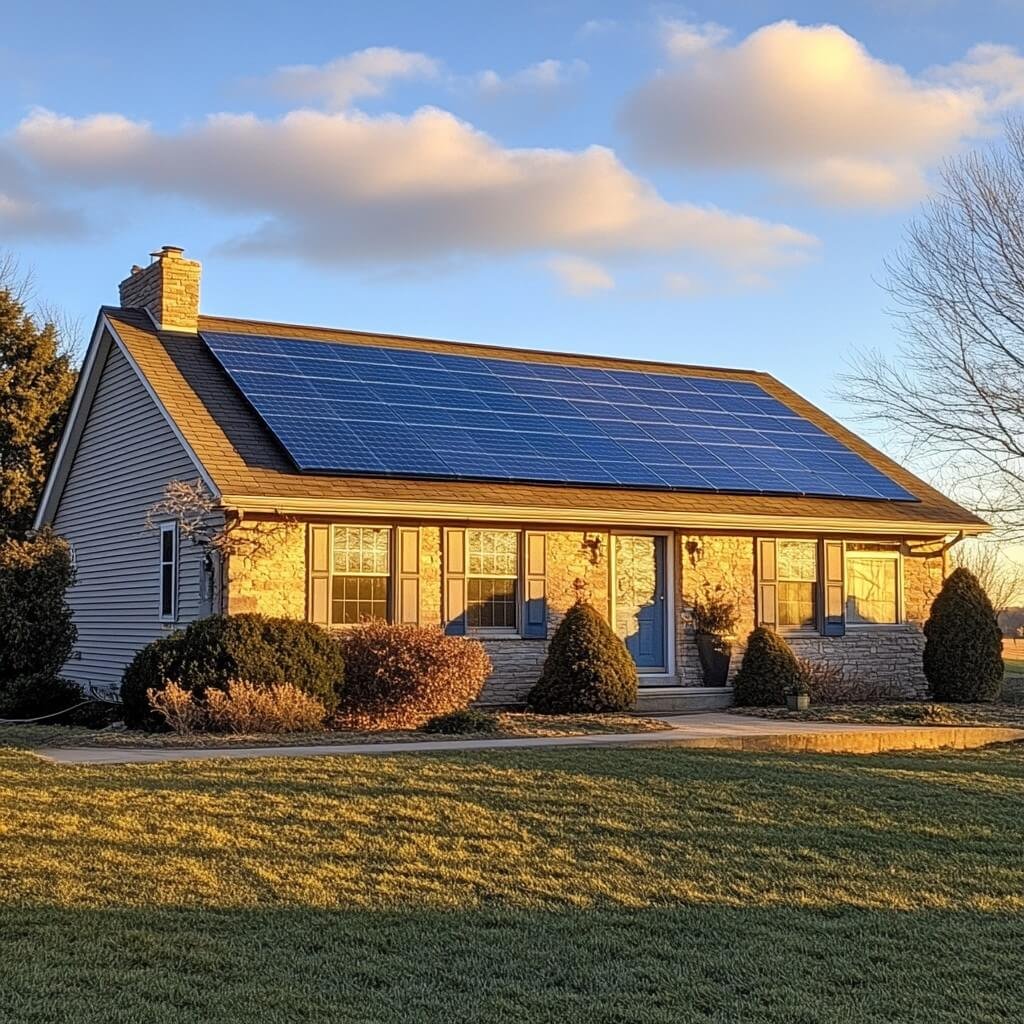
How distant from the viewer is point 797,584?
62.2 ft

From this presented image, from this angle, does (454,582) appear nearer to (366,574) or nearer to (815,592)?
(366,574)

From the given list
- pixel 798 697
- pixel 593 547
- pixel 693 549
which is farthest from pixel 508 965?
pixel 693 549

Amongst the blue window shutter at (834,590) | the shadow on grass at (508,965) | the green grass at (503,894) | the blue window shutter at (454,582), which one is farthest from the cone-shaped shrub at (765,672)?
the shadow on grass at (508,965)

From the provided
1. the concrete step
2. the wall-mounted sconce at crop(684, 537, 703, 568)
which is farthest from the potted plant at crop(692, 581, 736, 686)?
the wall-mounted sconce at crop(684, 537, 703, 568)

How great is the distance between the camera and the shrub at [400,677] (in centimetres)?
1444

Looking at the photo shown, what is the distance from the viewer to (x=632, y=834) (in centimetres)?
836

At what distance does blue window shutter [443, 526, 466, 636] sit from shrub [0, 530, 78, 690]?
5.79 m

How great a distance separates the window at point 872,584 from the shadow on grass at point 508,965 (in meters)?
13.0

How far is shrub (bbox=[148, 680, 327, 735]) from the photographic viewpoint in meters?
13.1

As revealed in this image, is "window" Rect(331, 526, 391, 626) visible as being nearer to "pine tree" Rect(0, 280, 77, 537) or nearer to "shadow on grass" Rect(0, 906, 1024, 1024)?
"shadow on grass" Rect(0, 906, 1024, 1024)

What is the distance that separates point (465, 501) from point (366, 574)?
5.06ft

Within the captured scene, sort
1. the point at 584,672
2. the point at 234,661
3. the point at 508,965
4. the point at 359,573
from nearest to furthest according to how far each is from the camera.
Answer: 1. the point at 508,965
2. the point at 234,661
3. the point at 584,672
4. the point at 359,573

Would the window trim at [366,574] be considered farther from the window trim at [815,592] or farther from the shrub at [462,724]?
the window trim at [815,592]

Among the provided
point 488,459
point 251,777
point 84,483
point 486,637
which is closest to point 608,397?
point 488,459
